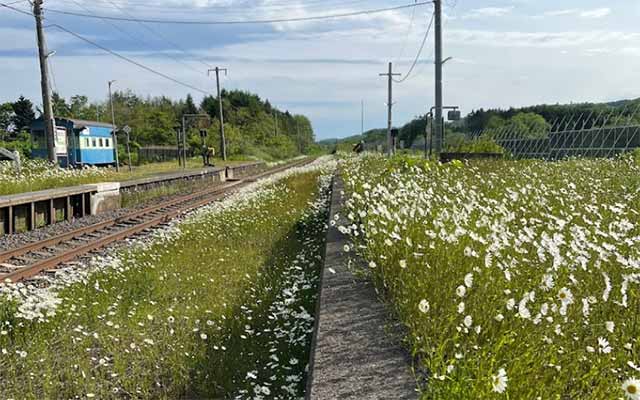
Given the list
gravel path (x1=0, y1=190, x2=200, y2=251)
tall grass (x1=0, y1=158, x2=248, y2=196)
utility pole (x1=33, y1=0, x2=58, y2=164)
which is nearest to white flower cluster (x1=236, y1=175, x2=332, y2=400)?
gravel path (x1=0, y1=190, x2=200, y2=251)

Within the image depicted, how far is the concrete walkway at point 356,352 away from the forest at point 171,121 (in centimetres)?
4427

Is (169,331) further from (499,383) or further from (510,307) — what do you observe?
(499,383)

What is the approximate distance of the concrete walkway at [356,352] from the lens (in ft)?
8.33

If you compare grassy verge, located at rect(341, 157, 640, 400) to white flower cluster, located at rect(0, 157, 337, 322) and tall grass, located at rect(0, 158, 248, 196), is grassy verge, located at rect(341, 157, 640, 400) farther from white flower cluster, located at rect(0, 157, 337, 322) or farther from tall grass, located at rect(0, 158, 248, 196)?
tall grass, located at rect(0, 158, 248, 196)

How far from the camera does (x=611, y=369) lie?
248 centimetres

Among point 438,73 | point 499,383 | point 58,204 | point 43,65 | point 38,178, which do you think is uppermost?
point 43,65

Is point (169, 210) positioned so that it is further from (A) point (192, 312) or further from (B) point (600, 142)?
(B) point (600, 142)

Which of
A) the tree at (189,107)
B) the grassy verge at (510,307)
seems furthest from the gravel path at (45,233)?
the tree at (189,107)

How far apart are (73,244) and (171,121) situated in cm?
6930

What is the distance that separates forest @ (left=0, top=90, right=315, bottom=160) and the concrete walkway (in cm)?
4427

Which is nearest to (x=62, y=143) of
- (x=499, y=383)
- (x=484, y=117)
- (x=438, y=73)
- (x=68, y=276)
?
(x=438, y=73)

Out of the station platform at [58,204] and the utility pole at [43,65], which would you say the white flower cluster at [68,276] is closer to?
the station platform at [58,204]

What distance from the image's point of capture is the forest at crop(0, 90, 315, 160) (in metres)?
63.8

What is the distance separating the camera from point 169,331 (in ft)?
16.0
